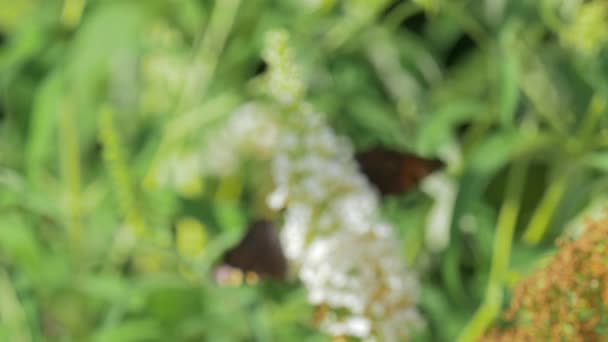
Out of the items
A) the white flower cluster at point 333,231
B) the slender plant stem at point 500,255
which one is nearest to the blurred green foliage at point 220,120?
the slender plant stem at point 500,255

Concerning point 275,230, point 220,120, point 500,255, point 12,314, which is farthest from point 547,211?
point 12,314

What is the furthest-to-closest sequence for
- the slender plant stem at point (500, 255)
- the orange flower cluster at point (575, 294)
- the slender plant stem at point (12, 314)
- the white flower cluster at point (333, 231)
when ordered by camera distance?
the slender plant stem at point (12, 314) → the slender plant stem at point (500, 255) → the white flower cluster at point (333, 231) → the orange flower cluster at point (575, 294)

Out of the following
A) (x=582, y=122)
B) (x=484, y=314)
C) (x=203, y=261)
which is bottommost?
(x=484, y=314)

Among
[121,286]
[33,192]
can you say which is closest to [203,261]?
[121,286]

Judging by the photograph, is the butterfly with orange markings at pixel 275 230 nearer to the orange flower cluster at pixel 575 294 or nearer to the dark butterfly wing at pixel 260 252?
the dark butterfly wing at pixel 260 252

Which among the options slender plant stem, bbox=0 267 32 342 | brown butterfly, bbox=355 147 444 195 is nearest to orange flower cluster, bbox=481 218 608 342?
brown butterfly, bbox=355 147 444 195

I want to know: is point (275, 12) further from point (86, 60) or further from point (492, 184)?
point (492, 184)
